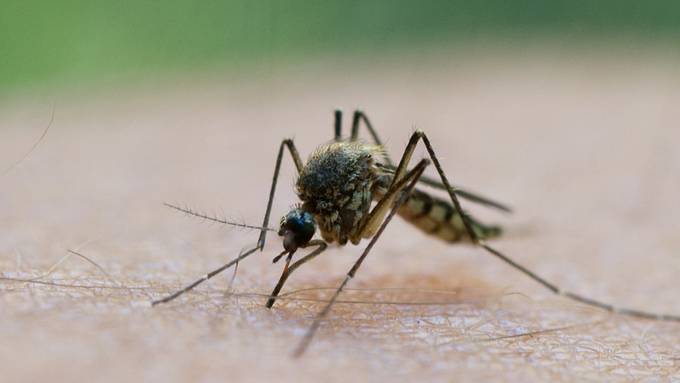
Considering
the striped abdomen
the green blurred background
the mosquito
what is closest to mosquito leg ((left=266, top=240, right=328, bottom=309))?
the mosquito

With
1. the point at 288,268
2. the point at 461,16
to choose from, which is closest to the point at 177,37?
the point at 461,16

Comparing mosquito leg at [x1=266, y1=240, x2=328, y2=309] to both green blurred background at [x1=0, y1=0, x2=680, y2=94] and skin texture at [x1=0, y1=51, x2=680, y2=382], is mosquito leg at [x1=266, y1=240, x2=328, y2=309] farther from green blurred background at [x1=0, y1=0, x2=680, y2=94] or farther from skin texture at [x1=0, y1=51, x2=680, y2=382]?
green blurred background at [x1=0, y1=0, x2=680, y2=94]

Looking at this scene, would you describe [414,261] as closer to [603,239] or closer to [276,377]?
[603,239]

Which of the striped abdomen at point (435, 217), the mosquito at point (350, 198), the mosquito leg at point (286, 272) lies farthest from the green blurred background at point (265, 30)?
the mosquito leg at point (286, 272)

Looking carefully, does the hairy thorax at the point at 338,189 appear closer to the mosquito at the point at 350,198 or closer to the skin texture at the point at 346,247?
the mosquito at the point at 350,198

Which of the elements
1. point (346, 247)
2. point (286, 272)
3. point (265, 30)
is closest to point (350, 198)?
point (286, 272)

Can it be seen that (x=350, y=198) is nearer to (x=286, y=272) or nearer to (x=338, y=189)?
(x=338, y=189)
